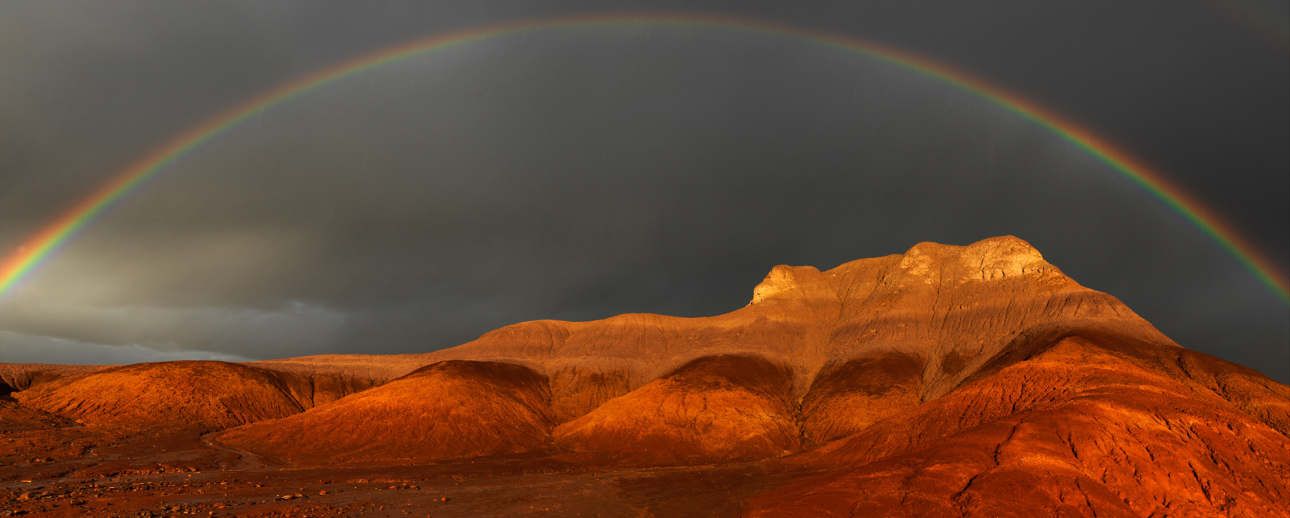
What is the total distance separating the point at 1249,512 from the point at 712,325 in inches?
3483

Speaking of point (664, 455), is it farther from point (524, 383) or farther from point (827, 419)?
point (524, 383)

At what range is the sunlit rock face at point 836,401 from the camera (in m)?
27.2

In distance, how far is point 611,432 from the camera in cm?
6462

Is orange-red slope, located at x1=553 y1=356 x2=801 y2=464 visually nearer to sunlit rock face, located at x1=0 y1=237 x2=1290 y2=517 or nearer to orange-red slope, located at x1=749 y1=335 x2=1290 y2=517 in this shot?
sunlit rock face, located at x1=0 y1=237 x2=1290 y2=517

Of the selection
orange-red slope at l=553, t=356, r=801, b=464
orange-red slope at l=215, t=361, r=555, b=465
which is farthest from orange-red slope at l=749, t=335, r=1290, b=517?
orange-red slope at l=215, t=361, r=555, b=465

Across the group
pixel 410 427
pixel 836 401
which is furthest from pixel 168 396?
pixel 836 401

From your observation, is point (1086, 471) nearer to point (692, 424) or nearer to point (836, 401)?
point (692, 424)

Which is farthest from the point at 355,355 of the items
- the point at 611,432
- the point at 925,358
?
the point at 925,358

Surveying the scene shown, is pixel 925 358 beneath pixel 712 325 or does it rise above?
beneath

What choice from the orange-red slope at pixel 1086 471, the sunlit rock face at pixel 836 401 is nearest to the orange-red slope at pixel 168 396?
the sunlit rock face at pixel 836 401

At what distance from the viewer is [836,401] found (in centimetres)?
7238

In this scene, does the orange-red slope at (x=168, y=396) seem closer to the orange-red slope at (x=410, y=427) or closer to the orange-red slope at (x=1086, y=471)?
the orange-red slope at (x=410, y=427)

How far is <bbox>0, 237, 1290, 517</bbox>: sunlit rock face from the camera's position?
2725cm

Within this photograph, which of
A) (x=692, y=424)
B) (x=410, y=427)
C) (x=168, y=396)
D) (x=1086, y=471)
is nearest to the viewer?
(x=1086, y=471)
